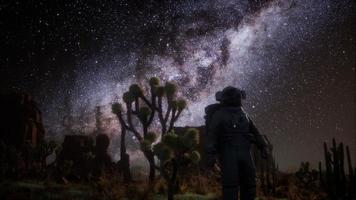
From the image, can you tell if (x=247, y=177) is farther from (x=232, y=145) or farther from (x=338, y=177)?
(x=338, y=177)

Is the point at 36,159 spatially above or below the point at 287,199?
above

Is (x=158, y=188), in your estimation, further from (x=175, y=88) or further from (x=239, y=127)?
(x=239, y=127)

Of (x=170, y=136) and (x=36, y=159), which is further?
(x=36, y=159)

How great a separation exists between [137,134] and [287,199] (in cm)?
526

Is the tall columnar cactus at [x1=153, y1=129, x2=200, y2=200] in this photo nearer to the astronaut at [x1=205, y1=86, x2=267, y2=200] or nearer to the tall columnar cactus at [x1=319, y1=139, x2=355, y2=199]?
the astronaut at [x1=205, y1=86, x2=267, y2=200]

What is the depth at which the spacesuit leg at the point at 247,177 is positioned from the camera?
5844mm

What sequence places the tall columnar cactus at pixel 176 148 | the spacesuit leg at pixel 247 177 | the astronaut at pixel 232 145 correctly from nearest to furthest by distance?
the astronaut at pixel 232 145 < the spacesuit leg at pixel 247 177 < the tall columnar cactus at pixel 176 148

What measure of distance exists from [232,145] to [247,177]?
59 centimetres

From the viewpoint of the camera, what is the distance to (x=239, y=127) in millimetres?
6043

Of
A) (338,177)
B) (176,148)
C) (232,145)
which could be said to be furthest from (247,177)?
(338,177)

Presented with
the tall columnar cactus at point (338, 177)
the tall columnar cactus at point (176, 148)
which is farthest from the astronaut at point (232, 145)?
the tall columnar cactus at point (338, 177)

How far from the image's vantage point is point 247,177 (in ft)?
19.2

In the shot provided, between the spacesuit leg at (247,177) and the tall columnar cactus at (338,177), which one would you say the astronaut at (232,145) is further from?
the tall columnar cactus at (338,177)

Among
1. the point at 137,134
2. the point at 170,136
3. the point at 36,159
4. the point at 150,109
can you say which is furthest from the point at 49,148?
the point at 170,136
